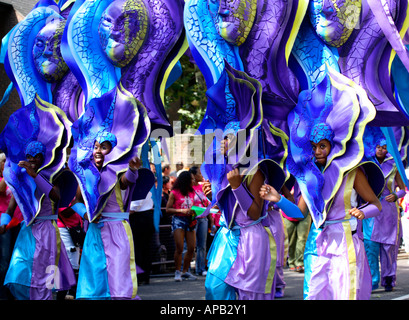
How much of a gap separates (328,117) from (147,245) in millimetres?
4261

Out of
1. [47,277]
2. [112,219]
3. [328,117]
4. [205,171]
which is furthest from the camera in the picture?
[47,277]

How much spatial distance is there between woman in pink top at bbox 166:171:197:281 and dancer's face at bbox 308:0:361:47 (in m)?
4.16

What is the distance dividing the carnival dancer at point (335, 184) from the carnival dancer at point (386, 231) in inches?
118

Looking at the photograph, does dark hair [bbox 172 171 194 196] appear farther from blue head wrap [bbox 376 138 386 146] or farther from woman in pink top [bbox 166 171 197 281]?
blue head wrap [bbox 376 138 386 146]

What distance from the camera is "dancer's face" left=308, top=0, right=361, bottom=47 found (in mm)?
5559

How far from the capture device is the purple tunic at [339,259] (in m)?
5.24

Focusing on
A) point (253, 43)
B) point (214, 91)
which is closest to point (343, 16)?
point (253, 43)

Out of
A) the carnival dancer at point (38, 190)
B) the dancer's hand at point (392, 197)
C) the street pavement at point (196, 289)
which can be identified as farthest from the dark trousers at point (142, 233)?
the dancer's hand at point (392, 197)

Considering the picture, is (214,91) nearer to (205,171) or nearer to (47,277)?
(205,171)

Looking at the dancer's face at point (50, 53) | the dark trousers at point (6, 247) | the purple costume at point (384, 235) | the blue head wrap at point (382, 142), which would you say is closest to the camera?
the dancer's face at point (50, 53)

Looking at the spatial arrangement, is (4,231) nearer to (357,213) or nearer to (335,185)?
(335,185)

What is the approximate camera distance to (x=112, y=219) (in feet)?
20.0

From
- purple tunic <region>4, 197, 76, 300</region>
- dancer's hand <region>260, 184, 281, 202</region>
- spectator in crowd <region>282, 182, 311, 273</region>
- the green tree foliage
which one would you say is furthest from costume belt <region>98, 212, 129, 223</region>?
the green tree foliage

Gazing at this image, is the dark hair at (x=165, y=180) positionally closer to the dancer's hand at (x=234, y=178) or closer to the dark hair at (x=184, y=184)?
the dark hair at (x=184, y=184)
